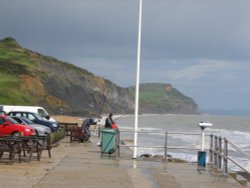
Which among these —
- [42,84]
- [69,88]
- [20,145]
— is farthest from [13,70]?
Result: [20,145]

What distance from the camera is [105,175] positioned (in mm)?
14570

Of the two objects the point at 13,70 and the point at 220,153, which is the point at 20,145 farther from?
the point at 13,70

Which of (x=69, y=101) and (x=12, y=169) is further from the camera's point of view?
(x=69, y=101)

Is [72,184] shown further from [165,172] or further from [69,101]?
[69,101]

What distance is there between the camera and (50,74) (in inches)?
6289

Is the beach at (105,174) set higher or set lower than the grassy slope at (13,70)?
lower

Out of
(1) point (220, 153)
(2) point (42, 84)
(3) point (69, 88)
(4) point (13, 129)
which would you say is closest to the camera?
(1) point (220, 153)

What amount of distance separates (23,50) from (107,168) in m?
175

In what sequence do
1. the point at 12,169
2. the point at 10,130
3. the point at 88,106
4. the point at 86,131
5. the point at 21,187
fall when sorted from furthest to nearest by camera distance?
1. the point at 88,106
2. the point at 86,131
3. the point at 10,130
4. the point at 12,169
5. the point at 21,187

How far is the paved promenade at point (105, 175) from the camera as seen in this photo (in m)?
12.9

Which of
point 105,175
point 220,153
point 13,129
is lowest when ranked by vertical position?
point 105,175

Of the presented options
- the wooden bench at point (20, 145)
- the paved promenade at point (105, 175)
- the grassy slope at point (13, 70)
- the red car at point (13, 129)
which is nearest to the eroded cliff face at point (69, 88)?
the grassy slope at point (13, 70)

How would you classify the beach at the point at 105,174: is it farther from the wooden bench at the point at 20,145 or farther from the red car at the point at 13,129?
the red car at the point at 13,129

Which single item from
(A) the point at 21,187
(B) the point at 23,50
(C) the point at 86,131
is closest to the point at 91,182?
(A) the point at 21,187
